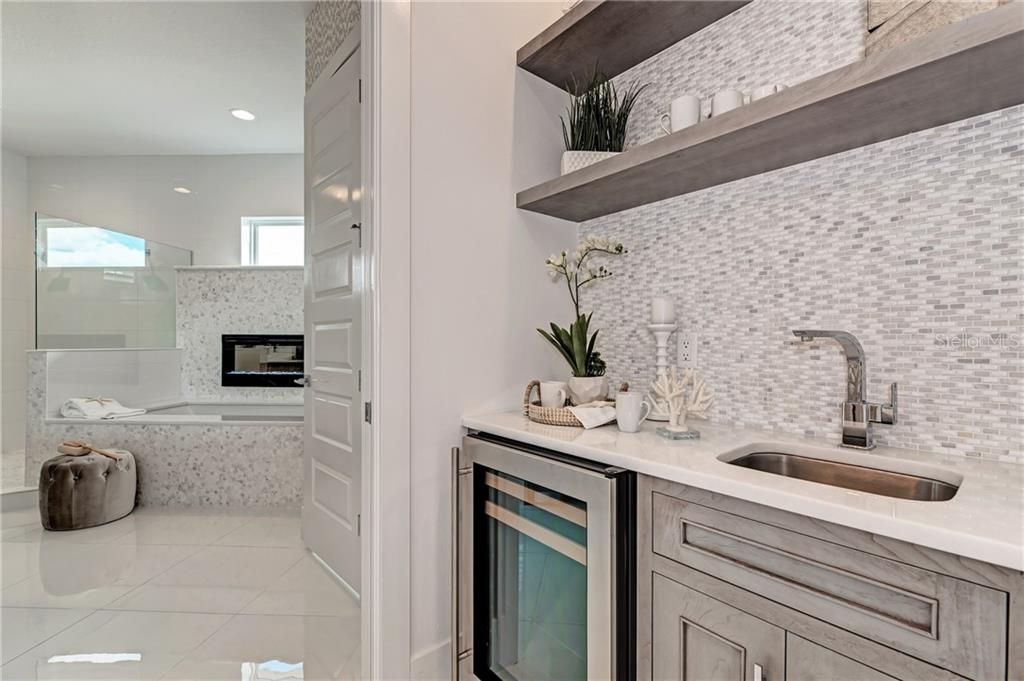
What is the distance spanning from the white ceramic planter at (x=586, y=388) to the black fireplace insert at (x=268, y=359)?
371 cm

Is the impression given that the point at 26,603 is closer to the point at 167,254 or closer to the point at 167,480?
the point at 167,480

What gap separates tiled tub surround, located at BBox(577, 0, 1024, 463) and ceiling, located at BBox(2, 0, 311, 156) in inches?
96.2

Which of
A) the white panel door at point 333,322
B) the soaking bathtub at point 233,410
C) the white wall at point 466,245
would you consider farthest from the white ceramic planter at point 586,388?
the soaking bathtub at point 233,410

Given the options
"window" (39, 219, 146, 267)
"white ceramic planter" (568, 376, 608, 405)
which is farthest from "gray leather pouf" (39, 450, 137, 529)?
"white ceramic planter" (568, 376, 608, 405)

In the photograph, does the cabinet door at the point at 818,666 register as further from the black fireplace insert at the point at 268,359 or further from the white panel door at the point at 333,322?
the black fireplace insert at the point at 268,359

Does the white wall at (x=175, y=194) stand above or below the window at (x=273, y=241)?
above

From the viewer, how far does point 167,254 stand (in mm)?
4562

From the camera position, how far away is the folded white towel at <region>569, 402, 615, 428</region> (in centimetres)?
139

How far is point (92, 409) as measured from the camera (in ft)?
11.6

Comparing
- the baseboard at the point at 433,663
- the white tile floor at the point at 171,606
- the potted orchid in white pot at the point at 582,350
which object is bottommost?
the white tile floor at the point at 171,606

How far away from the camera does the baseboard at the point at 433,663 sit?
57.4 inches

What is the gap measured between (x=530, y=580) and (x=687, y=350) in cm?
84

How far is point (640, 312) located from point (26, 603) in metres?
2.82

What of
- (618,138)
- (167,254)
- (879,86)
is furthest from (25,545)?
(879,86)
